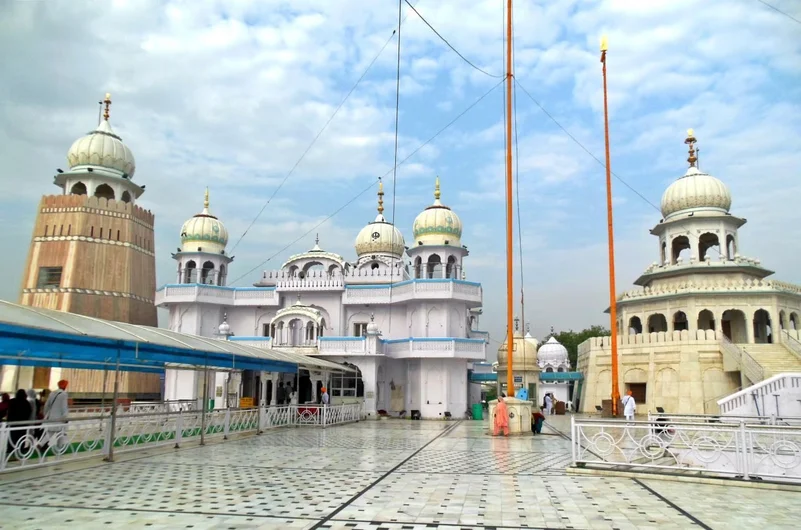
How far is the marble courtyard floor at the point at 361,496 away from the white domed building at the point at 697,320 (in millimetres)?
16181

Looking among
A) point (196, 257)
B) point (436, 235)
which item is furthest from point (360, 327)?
point (196, 257)

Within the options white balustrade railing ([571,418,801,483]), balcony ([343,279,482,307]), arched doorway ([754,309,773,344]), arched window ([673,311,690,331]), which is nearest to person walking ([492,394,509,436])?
white balustrade railing ([571,418,801,483])

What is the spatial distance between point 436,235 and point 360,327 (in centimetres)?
561

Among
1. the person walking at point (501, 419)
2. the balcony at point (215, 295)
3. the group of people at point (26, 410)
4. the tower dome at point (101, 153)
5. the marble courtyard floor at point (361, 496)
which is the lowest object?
the marble courtyard floor at point (361, 496)

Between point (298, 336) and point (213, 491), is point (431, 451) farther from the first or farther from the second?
point (298, 336)

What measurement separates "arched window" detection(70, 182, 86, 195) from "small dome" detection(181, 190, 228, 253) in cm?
492

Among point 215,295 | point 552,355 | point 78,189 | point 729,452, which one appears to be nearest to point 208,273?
point 215,295

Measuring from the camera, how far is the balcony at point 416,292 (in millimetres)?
26484

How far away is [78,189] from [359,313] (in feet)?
49.5

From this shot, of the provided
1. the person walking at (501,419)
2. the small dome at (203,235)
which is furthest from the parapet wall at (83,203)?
the person walking at (501,419)

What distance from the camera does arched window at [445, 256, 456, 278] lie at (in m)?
29.0

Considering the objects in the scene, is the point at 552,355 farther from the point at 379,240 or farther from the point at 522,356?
the point at 379,240

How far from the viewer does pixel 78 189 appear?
30016 mm

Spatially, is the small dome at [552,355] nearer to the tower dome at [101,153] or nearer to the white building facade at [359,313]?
the white building facade at [359,313]
